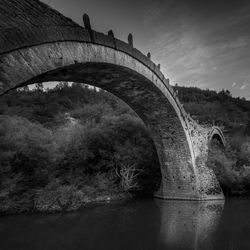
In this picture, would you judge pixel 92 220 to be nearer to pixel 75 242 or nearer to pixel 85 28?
pixel 75 242

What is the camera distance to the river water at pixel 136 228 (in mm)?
6875

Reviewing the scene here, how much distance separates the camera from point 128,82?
29.7ft

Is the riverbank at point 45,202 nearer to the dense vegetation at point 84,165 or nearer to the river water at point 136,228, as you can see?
the dense vegetation at point 84,165

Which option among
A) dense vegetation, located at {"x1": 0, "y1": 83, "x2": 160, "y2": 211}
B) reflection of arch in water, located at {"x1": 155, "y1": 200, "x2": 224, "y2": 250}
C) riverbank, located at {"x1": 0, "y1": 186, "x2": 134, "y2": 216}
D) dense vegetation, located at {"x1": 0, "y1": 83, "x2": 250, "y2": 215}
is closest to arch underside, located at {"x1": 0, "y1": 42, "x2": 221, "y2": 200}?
reflection of arch in water, located at {"x1": 155, "y1": 200, "x2": 224, "y2": 250}

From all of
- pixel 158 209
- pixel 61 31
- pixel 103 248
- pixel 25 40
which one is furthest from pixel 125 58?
pixel 158 209

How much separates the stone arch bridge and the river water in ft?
5.65

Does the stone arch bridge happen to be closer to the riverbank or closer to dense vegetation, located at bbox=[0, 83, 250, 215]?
dense vegetation, located at bbox=[0, 83, 250, 215]

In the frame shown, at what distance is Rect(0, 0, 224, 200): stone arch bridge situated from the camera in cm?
344

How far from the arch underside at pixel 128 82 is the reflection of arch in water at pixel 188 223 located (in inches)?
42.2

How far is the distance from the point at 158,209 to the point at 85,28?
8.59 meters

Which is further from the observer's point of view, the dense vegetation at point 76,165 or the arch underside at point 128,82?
the dense vegetation at point 76,165

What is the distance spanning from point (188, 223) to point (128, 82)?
5.62 meters

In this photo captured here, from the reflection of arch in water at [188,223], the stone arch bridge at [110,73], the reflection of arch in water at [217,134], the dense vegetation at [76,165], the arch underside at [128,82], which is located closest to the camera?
the stone arch bridge at [110,73]

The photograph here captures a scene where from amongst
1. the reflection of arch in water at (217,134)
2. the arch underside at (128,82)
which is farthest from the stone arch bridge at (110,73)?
the reflection of arch in water at (217,134)
